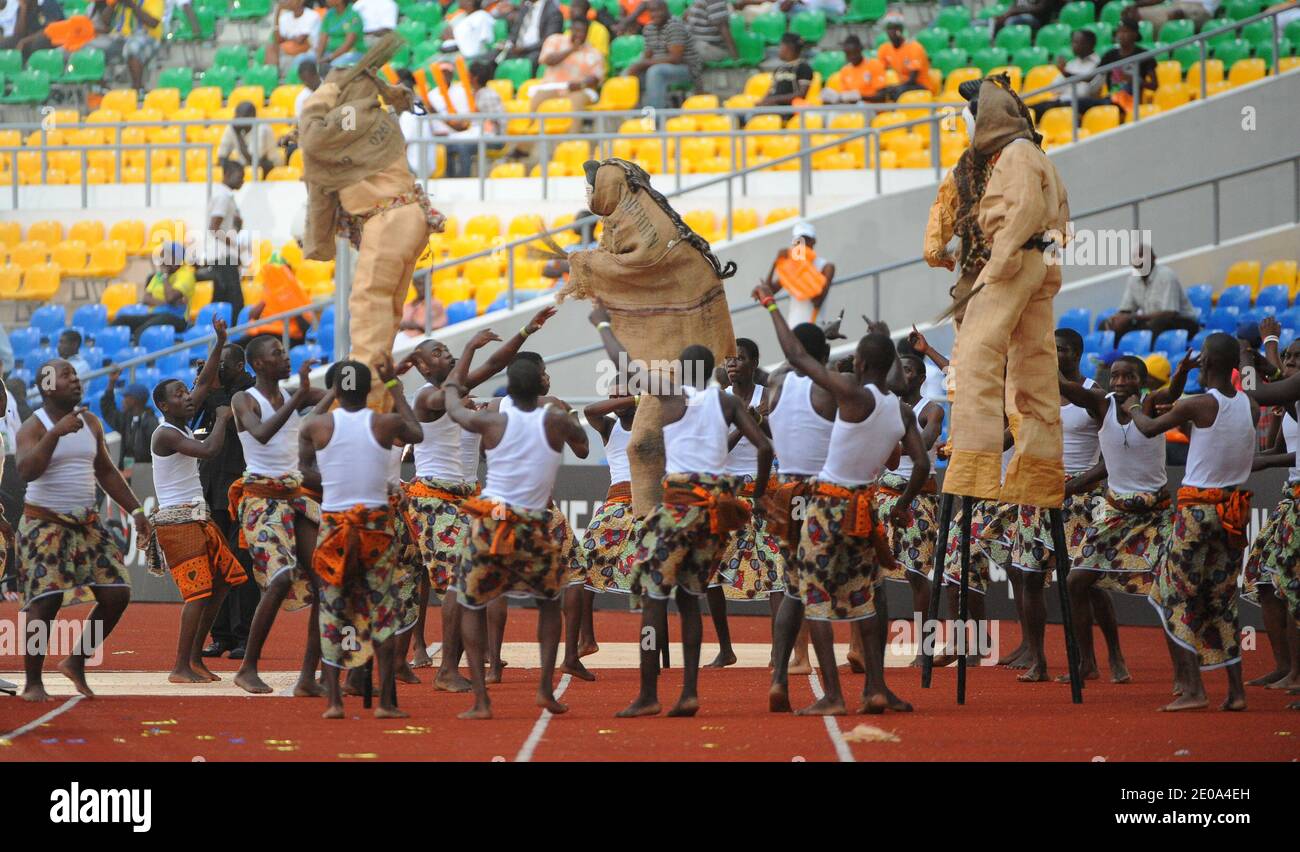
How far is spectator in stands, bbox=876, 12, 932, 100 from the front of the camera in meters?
18.4

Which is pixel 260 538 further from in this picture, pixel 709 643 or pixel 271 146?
pixel 271 146

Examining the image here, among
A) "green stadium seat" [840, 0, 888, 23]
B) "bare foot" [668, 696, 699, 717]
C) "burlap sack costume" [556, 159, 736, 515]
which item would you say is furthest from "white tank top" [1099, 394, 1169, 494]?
"green stadium seat" [840, 0, 888, 23]

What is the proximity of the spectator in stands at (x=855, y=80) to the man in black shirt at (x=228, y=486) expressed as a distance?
8.89 metres

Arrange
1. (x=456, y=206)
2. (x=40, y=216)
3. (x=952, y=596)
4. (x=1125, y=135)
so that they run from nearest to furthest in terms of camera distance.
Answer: (x=952, y=596)
(x=1125, y=135)
(x=456, y=206)
(x=40, y=216)

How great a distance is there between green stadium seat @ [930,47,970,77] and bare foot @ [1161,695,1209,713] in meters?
11.2

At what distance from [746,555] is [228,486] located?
10.5 ft

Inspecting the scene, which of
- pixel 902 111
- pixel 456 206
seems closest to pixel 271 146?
pixel 456 206

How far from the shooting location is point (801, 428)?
882 centimetres

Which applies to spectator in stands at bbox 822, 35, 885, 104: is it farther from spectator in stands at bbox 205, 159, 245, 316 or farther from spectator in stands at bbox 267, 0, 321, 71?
spectator in stands at bbox 267, 0, 321, 71

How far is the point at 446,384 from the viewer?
347 inches

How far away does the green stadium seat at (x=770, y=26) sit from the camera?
2020 cm

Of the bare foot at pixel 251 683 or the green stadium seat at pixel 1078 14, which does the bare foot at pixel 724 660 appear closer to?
the bare foot at pixel 251 683

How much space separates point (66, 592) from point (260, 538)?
40.2 inches

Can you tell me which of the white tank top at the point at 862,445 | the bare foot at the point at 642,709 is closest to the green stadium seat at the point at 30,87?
the bare foot at the point at 642,709
